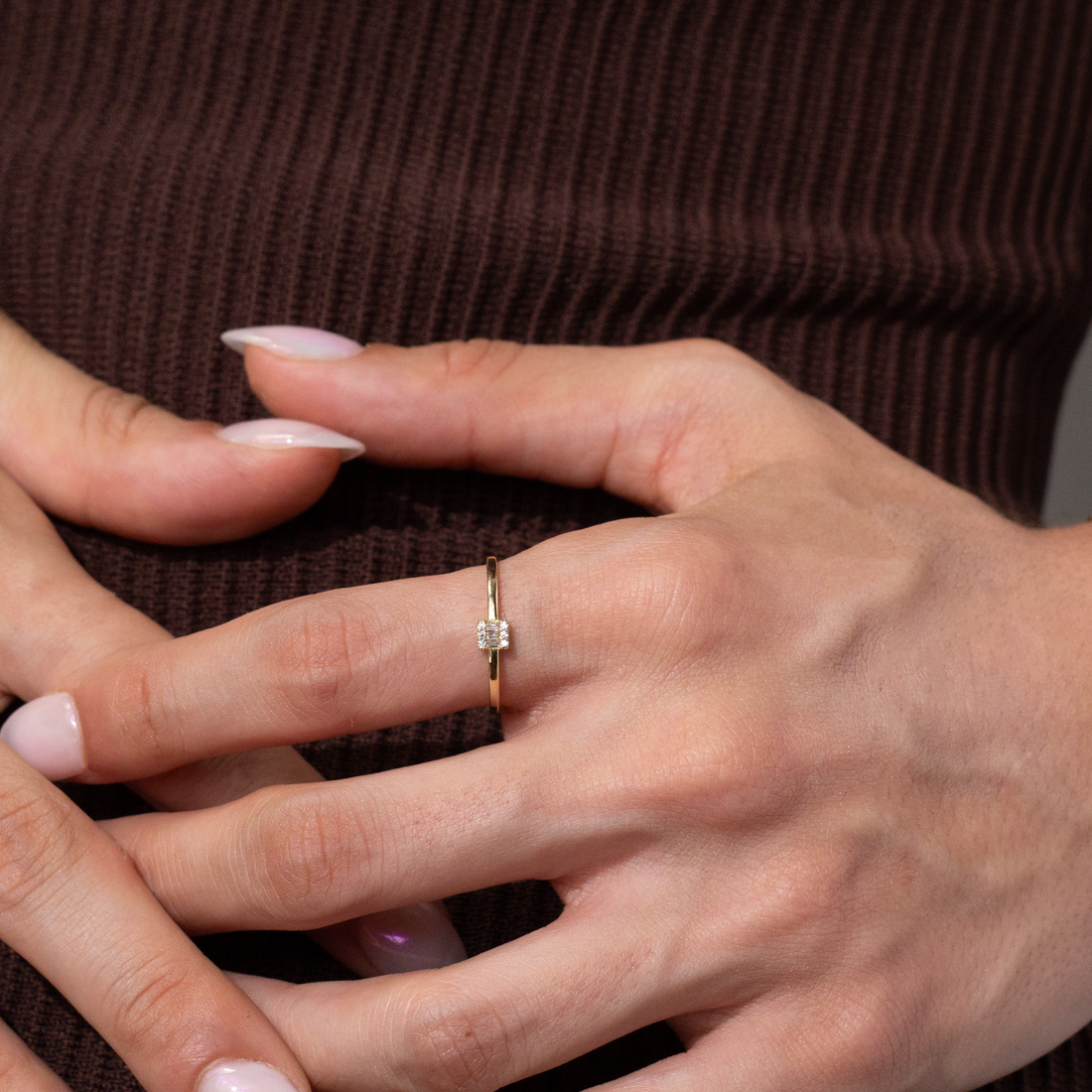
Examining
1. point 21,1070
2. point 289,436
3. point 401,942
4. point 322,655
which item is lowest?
point 21,1070

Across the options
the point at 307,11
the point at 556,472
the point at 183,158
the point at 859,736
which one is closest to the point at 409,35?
the point at 307,11

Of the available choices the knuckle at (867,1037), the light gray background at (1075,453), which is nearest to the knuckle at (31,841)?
the knuckle at (867,1037)

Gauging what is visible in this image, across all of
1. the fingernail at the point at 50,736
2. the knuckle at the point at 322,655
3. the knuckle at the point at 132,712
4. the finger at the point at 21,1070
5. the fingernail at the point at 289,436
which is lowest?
the finger at the point at 21,1070

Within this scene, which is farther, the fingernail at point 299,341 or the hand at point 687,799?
the fingernail at point 299,341

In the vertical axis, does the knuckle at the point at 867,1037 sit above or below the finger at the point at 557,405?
below

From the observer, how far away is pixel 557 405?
741 millimetres

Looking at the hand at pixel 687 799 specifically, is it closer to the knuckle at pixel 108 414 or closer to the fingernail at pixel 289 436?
the fingernail at pixel 289 436

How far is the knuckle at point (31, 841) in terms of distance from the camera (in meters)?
0.64

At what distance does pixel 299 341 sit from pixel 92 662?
11.2 inches

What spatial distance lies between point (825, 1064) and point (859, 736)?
209 mm

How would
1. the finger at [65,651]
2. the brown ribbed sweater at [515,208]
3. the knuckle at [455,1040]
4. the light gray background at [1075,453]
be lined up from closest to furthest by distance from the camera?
the knuckle at [455,1040] → the finger at [65,651] → the brown ribbed sweater at [515,208] → the light gray background at [1075,453]

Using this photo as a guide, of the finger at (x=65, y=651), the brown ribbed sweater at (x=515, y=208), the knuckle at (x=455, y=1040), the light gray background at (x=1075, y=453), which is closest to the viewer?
the knuckle at (x=455, y=1040)

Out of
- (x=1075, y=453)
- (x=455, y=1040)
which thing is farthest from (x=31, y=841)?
(x=1075, y=453)

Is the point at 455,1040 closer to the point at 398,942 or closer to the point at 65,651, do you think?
the point at 398,942
